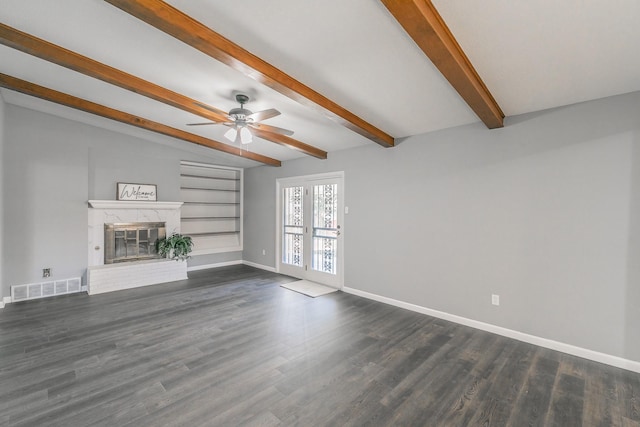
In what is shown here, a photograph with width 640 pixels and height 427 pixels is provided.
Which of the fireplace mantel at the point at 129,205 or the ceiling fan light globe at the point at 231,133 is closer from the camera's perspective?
the ceiling fan light globe at the point at 231,133

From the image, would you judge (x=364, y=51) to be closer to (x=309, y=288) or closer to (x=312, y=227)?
(x=312, y=227)

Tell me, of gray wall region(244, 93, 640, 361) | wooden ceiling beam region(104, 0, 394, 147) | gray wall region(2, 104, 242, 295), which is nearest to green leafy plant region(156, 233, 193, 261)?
gray wall region(2, 104, 242, 295)

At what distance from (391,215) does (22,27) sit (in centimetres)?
451

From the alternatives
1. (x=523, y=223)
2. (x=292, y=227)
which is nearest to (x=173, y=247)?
(x=292, y=227)

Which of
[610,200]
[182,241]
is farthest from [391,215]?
[182,241]

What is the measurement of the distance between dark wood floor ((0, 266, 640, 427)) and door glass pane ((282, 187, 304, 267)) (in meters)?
2.12

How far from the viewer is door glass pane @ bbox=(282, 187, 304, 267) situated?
5953mm

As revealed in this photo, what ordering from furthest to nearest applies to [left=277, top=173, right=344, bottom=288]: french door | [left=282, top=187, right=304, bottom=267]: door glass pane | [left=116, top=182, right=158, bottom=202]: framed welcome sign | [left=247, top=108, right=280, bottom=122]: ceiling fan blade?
[left=282, top=187, right=304, bottom=267]: door glass pane
[left=116, top=182, right=158, bottom=202]: framed welcome sign
[left=277, top=173, right=344, bottom=288]: french door
[left=247, top=108, right=280, bottom=122]: ceiling fan blade

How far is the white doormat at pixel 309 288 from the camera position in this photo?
16.0 ft

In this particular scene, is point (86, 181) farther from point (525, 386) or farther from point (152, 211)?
point (525, 386)

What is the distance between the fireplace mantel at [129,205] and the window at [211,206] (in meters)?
0.81

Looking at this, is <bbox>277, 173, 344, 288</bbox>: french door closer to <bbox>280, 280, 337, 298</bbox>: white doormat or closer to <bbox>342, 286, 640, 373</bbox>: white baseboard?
<bbox>280, 280, 337, 298</bbox>: white doormat

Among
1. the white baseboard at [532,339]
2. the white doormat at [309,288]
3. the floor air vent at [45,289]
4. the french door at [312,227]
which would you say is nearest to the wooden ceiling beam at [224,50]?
the french door at [312,227]

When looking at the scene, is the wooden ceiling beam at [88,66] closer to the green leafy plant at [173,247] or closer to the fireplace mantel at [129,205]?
the fireplace mantel at [129,205]
